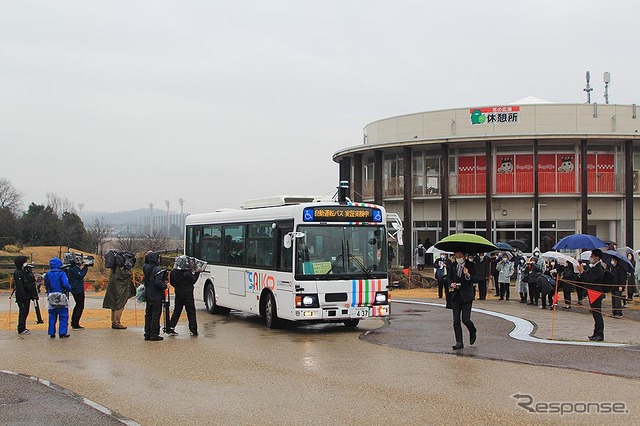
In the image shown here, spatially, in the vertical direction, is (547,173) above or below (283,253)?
Answer: above

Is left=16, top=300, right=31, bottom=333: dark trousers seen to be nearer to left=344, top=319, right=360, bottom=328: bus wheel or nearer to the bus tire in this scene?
the bus tire

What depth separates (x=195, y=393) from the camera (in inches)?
368

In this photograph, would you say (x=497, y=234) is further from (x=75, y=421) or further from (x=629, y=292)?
(x=75, y=421)

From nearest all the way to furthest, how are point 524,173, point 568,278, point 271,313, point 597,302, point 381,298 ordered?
point 597,302
point 381,298
point 271,313
point 568,278
point 524,173

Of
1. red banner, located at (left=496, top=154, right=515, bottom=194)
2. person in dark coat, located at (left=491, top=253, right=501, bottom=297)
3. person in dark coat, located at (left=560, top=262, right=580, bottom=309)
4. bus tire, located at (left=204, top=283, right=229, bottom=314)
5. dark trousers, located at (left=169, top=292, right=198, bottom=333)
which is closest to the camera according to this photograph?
dark trousers, located at (left=169, top=292, right=198, bottom=333)

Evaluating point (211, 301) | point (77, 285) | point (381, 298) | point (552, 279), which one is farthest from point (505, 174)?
point (77, 285)

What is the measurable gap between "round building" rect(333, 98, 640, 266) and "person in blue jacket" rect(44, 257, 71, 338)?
A: 27.4 metres

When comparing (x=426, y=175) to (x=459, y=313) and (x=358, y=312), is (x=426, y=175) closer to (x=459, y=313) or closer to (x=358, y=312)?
(x=358, y=312)

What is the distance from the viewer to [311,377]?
10.4 m

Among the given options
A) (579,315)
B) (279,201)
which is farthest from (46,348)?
(579,315)

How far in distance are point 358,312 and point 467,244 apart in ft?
9.12

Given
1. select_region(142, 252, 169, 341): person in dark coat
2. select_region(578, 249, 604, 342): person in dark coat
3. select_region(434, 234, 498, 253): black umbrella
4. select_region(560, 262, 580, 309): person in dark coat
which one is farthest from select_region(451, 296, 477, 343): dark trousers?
select_region(560, 262, 580, 309): person in dark coat

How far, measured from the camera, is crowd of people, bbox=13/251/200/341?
14.9m

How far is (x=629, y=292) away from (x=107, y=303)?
1692 cm
